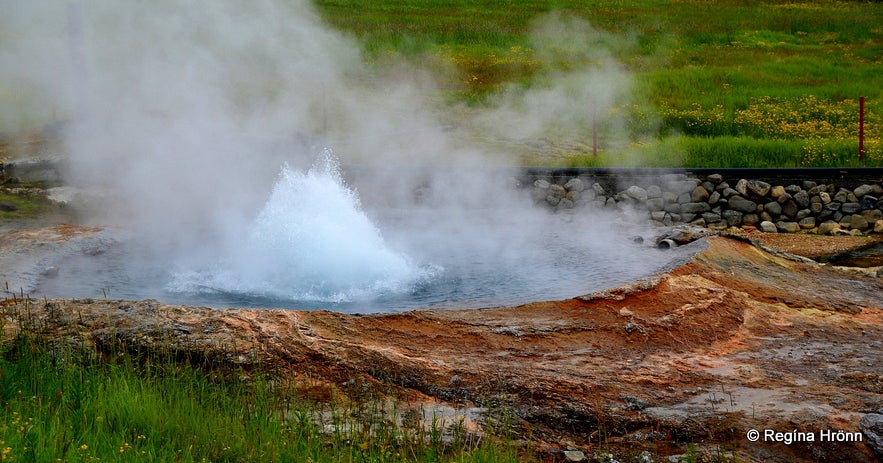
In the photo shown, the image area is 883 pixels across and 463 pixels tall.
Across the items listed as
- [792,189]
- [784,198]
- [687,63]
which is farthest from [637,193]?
[687,63]

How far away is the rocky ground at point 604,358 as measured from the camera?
3.93 meters

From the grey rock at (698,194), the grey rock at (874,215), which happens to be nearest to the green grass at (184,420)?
the grey rock at (698,194)

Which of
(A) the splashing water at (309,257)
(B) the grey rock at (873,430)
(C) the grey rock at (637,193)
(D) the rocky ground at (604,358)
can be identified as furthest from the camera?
(C) the grey rock at (637,193)

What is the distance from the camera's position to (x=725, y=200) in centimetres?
1095

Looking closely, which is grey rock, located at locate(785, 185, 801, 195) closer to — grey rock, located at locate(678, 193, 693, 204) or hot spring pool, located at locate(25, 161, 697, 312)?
grey rock, located at locate(678, 193, 693, 204)

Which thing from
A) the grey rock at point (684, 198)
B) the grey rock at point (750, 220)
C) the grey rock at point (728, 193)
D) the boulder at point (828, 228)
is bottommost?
the boulder at point (828, 228)

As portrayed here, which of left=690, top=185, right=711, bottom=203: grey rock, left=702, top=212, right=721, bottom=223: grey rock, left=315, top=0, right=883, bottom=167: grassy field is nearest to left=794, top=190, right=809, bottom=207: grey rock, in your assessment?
left=702, top=212, right=721, bottom=223: grey rock

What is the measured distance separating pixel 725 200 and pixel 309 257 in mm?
6212

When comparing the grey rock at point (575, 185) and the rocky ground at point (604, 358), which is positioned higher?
the grey rock at point (575, 185)

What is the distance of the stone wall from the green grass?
7.13 m

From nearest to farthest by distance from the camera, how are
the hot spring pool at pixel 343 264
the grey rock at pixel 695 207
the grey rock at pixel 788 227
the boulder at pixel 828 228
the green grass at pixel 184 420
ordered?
the green grass at pixel 184 420 → the hot spring pool at pixel 343 264 → the boulder at pixel 828 228 → the grey rock at pixel 788 227 → the grey rock at pixel 695 207

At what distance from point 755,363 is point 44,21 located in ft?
23.7

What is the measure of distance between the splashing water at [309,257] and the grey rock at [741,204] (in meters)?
5.31

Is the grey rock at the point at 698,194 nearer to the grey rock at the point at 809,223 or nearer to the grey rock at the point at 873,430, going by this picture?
the grey rock at the point at 809,223
